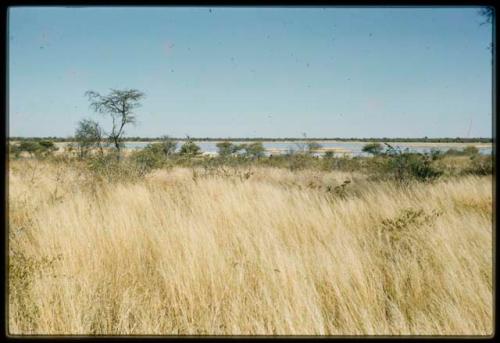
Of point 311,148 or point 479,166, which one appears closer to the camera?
point 479,166

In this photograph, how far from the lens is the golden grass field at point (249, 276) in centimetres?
218

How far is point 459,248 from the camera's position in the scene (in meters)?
3.15

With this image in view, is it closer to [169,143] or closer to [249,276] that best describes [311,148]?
[169,143]

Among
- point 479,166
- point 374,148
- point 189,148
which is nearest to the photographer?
A: point 479,166

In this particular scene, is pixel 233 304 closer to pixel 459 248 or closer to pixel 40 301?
pixel 40 301

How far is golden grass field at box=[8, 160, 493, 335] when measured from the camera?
86.0 inches

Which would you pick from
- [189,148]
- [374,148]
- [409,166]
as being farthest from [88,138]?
[374,148]

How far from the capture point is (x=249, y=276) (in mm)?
2693

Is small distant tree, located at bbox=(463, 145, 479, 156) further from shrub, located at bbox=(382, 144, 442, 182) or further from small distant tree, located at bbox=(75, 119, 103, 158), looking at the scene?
small distant tree, located at bbox=(75, 119, 103, 158)

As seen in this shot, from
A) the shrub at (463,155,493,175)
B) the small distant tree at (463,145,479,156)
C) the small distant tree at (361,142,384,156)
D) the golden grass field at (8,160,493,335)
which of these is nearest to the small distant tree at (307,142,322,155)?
the small distant tree at (361,142,384,156)

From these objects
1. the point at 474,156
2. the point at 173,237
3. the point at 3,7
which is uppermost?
the point at 3,7

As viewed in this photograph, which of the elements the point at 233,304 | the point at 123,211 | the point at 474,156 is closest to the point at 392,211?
the point at 233,304

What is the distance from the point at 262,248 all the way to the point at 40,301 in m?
1.79

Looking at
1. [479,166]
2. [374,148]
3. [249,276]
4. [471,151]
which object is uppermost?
[374,148]
